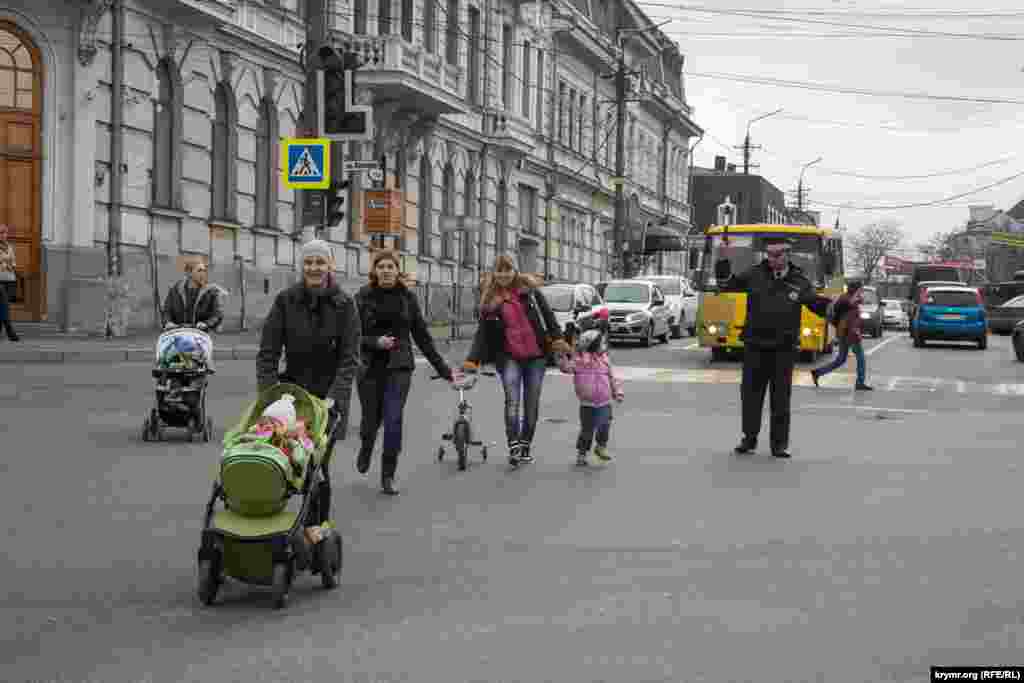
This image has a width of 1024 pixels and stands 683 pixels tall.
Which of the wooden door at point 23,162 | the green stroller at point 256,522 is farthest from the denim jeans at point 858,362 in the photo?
the green stroller at point 256,522

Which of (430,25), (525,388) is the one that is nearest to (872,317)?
(430,25)

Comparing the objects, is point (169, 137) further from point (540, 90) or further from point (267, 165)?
point (540, 90)

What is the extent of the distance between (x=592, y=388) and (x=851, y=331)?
11.1 m

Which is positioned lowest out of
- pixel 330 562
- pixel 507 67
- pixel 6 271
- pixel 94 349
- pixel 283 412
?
pixel 330 562

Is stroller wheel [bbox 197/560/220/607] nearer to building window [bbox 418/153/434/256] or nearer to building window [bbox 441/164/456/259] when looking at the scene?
building window [bbox 418/153/434/256]

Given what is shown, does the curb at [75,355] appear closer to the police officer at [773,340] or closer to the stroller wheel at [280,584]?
the police officer at [773,340]

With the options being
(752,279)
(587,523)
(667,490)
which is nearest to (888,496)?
(667,490)

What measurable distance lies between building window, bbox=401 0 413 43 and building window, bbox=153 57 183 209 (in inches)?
447

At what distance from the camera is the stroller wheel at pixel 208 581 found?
22.1ft

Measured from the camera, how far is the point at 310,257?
8.33 meters

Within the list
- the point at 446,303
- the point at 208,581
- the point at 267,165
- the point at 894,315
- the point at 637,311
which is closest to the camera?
the point at 208,581

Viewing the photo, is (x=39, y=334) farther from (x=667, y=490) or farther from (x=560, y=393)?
(x=667, y=490)

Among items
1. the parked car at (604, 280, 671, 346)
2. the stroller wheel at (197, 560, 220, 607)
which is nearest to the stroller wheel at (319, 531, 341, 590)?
the stroller wheel at (197, 560, 220, 607)

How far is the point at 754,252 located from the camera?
98.5ft
